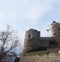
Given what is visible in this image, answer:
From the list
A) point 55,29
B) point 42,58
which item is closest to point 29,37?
point 55,29

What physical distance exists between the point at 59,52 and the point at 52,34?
30.1ft

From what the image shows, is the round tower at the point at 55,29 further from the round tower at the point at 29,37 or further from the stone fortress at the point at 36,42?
the round tower at the point at 29,37

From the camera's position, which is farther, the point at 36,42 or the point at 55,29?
the point at 55,29

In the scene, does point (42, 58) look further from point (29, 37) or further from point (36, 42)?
point (29, 37)

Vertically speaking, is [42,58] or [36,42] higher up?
[36,42]

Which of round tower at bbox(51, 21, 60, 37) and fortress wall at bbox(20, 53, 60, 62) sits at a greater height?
round tower at bbox(51, 21, 60, 37)

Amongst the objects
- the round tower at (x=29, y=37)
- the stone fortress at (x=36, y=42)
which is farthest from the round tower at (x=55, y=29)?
the round tower at (x=29, y=37)

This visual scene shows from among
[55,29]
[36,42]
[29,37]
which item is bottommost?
[36,42]

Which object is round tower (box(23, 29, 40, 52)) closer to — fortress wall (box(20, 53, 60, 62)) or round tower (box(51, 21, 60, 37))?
fortress wall (box(20, 53, 60, 62))

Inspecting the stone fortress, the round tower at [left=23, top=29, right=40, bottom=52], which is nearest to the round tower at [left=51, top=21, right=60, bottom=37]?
the stone fortress

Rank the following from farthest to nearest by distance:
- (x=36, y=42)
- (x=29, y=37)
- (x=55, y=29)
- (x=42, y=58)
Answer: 1. (x=55, y=29)
2. (x=29, y=37)
3. (x=36, y=42)
4. (x=42, y=58)

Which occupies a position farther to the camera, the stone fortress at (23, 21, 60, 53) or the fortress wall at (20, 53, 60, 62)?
the stone fortress at (23, 21, 60, 53)

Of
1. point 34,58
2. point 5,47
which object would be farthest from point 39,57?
point 5,47

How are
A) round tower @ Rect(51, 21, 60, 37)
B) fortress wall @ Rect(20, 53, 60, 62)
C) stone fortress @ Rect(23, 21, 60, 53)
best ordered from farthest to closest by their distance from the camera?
round tower @ Rect(51, 21, 60, 37)
stone fortress @ Rect(23, 21, 60, 53)
fortress wall @ Rect(20, 53, 60, 62)
